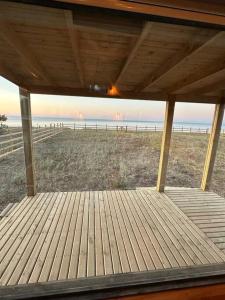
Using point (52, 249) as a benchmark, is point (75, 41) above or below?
above

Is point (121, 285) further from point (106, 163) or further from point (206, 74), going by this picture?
point (106, 163)

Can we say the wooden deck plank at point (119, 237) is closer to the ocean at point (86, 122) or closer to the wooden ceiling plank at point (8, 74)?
the ocean at point (86, 122)

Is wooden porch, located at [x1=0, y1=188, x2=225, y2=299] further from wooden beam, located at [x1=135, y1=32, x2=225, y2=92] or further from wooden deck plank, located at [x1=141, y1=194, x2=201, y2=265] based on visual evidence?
wooden beam, located at [x1=135, y1=32, x2=225, y2=92]

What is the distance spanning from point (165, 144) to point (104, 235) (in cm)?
211

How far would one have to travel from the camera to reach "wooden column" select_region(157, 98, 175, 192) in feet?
11.5

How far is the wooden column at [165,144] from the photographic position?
137 inches

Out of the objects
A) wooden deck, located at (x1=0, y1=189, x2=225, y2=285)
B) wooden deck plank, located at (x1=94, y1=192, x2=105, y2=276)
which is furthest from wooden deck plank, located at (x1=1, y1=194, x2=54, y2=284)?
wooden deck plank, located at (x1=94, y1=192, x2=105, y2=276)

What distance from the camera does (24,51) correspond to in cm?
179

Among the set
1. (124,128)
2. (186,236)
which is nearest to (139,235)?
(186,236)

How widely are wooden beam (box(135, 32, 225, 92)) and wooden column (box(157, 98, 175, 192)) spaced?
69cm

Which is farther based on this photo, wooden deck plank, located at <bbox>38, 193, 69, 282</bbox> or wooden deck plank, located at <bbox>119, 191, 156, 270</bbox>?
wooden deck plank, located at <bbox>119, 191, 156, 270</bbox>

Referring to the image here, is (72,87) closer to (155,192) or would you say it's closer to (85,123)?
(85,123)

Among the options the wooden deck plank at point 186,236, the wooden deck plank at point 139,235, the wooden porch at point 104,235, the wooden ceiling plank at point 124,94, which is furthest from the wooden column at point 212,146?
the wooden deck plank at point 139,235

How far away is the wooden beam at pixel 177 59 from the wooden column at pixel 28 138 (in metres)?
1.68
